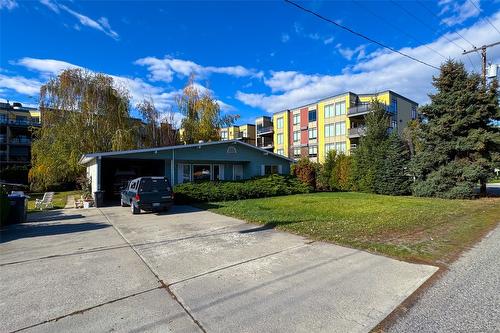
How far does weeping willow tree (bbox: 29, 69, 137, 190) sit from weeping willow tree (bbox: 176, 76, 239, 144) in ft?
27.0

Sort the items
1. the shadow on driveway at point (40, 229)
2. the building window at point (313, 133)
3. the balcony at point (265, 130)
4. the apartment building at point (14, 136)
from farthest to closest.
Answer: the balcony at point (265, 130) → the apartment building at point (14, 136) → the building window at point (313, 133) → the shadow on driveway at point (40, 229)

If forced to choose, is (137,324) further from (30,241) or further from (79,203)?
(79,203)

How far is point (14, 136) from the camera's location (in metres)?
52.3

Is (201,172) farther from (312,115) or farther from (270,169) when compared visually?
(312,115)

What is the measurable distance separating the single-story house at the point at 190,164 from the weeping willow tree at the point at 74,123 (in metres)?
3.51

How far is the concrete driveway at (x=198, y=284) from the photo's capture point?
11.8ft

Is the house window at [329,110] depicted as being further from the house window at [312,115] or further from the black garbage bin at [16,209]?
the black garbage bin at [16,209]

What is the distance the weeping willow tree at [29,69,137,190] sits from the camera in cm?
2506

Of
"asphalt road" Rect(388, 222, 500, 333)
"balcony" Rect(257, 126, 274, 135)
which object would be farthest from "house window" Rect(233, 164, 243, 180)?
"balcony" Rect(257, 126, 274, 135)

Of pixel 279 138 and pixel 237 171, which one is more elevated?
pixel 279 138

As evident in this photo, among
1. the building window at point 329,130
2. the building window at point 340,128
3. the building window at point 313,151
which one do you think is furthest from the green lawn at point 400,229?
the building window at point 313,151

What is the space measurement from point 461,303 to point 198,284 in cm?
379

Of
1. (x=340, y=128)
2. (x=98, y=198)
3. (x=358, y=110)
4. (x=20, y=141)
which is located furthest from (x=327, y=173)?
(x=20, y=141)

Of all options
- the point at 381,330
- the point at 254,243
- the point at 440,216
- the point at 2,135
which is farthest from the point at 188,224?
the point at 2,135
